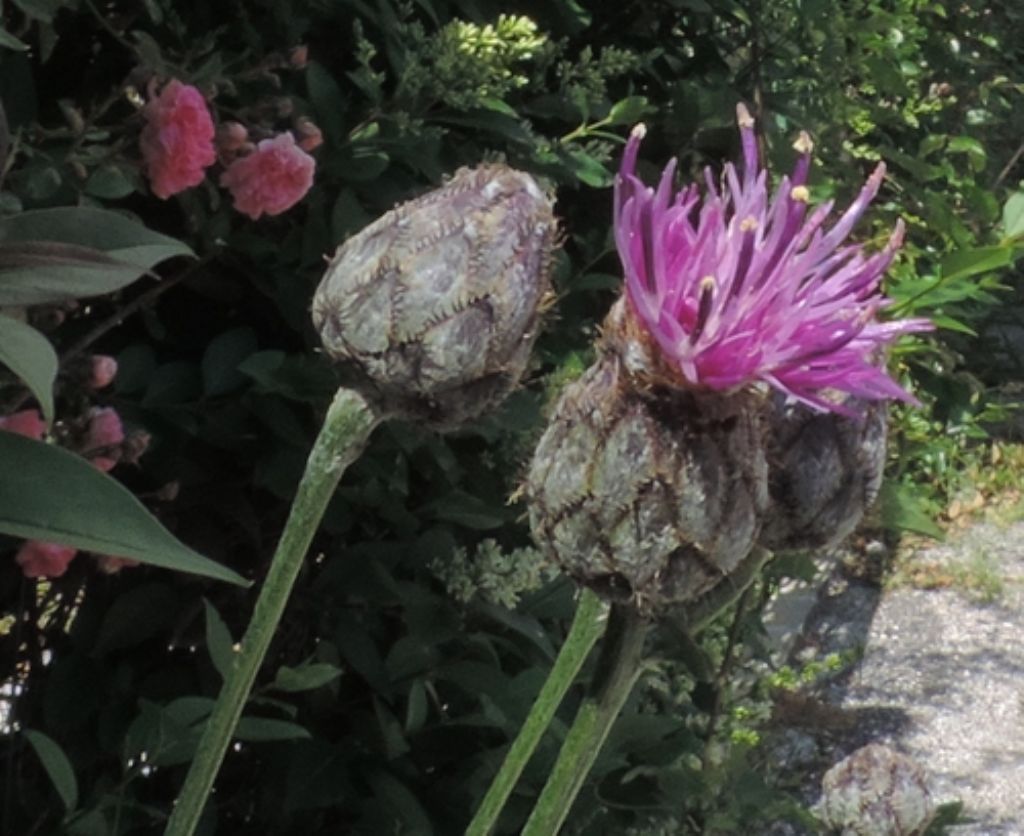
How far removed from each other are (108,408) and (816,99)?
1.49m

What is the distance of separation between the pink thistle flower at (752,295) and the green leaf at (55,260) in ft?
0.95

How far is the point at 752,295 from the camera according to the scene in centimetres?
104

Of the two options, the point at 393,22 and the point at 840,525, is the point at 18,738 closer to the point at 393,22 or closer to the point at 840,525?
the point at 393,22

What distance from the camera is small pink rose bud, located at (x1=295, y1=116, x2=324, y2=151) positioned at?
1.67 m

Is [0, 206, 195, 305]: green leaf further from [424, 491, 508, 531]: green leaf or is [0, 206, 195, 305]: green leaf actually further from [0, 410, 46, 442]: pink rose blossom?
[424, 491, 508, 531]: green leaf

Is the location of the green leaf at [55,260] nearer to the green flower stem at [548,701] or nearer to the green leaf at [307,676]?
the green flower stem at [548,701]

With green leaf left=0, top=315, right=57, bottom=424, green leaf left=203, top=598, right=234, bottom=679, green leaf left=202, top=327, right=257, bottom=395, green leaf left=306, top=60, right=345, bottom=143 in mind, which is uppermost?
green leaf left=0, top=315, right=57, bottom=424

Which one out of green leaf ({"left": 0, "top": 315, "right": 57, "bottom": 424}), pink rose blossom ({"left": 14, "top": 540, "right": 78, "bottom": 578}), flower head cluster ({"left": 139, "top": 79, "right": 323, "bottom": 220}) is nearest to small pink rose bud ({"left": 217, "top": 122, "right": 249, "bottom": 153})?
flower head cluster ({"left": 139, "top": 79, "right": 323, "bottom": 220})

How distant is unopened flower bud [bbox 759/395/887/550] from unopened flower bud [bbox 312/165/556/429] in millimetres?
180

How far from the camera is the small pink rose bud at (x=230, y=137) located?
1626 mm

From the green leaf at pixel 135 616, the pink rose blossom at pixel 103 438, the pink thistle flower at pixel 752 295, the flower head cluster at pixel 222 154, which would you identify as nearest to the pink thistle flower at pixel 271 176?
the flower head cluster at pixel 222 154

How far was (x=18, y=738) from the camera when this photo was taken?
1.95 metres

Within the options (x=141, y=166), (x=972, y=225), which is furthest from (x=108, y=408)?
(x=972, y=225)

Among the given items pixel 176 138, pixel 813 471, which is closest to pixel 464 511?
pixel 176 138
